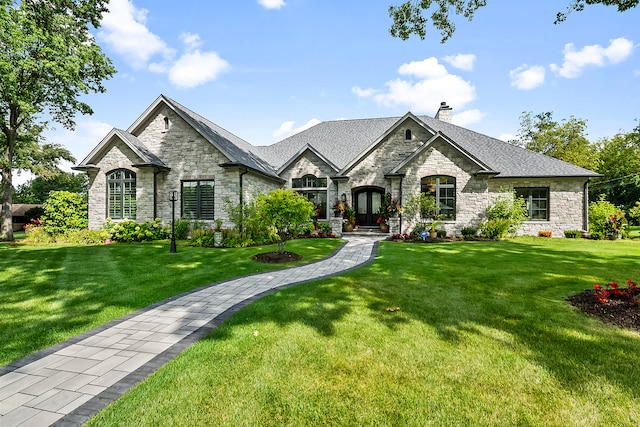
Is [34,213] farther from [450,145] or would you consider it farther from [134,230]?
[450,145]

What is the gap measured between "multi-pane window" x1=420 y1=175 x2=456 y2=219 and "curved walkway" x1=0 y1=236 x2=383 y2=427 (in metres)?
13.6

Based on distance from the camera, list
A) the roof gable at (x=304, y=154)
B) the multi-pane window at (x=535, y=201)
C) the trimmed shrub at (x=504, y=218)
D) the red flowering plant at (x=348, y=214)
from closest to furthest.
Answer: the trimmed shrub at (x=504, y=218), the multi-pane window at (x=535, y=201), the red flowering plant at (x=348, y=214), the roof gable at (x=304, y=154)

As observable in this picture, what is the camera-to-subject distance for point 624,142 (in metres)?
34.5

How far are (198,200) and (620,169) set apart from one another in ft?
139

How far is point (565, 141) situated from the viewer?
32.3 m

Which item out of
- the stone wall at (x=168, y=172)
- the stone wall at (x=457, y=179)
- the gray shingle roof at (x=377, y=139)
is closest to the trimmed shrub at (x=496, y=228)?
the stone wall at (x=457, y=179)

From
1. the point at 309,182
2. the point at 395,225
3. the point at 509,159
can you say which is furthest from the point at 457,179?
the point at 309,182

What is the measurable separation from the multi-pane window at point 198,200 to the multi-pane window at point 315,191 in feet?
19.7

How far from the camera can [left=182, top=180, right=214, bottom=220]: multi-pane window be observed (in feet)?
53.8

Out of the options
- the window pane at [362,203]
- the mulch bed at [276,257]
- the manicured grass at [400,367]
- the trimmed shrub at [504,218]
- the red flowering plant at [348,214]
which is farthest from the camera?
the window pane at [362,203]

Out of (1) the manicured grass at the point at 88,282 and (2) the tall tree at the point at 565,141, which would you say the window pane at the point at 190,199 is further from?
(2) the tall tree at the point at 565,141

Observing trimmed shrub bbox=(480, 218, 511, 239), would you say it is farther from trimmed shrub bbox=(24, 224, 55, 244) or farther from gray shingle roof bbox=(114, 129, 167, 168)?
trimmed shrub bbox=(24, 224, 55, 244)

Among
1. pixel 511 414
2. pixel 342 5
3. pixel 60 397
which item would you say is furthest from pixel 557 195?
pixel 60 397

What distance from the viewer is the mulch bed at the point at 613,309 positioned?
14.6 ft
